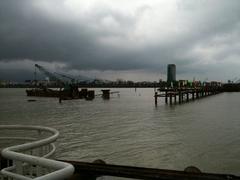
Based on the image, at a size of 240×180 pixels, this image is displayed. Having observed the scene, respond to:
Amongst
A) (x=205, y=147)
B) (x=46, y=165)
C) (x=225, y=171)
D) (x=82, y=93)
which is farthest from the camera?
(x=82, y=93)

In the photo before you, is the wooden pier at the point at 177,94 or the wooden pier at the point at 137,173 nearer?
the wooden pier at the point at 137,173

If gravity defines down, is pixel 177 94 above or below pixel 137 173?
above

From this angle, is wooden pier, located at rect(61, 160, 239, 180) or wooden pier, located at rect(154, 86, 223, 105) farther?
wooden pier, located at rect(154, 86, 223, 105)

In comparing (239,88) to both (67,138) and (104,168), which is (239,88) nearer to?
(67,138)

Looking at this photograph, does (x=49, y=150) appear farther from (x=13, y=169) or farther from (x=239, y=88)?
(x=239, y=88)

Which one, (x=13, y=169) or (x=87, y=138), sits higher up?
(x=13, y=169)

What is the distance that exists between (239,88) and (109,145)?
6071 inches

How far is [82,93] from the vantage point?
296ft

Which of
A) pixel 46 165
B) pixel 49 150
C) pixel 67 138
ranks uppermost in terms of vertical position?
pixel 46 165

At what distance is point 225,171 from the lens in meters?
12.4

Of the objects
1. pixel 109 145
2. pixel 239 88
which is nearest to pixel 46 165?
pixel 109 145

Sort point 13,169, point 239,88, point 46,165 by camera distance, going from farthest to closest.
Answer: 1. point 239,88
2. point 13,169
3. point 46,165

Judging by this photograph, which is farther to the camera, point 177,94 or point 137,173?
point 177,94

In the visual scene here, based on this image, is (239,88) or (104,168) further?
(239,88)
